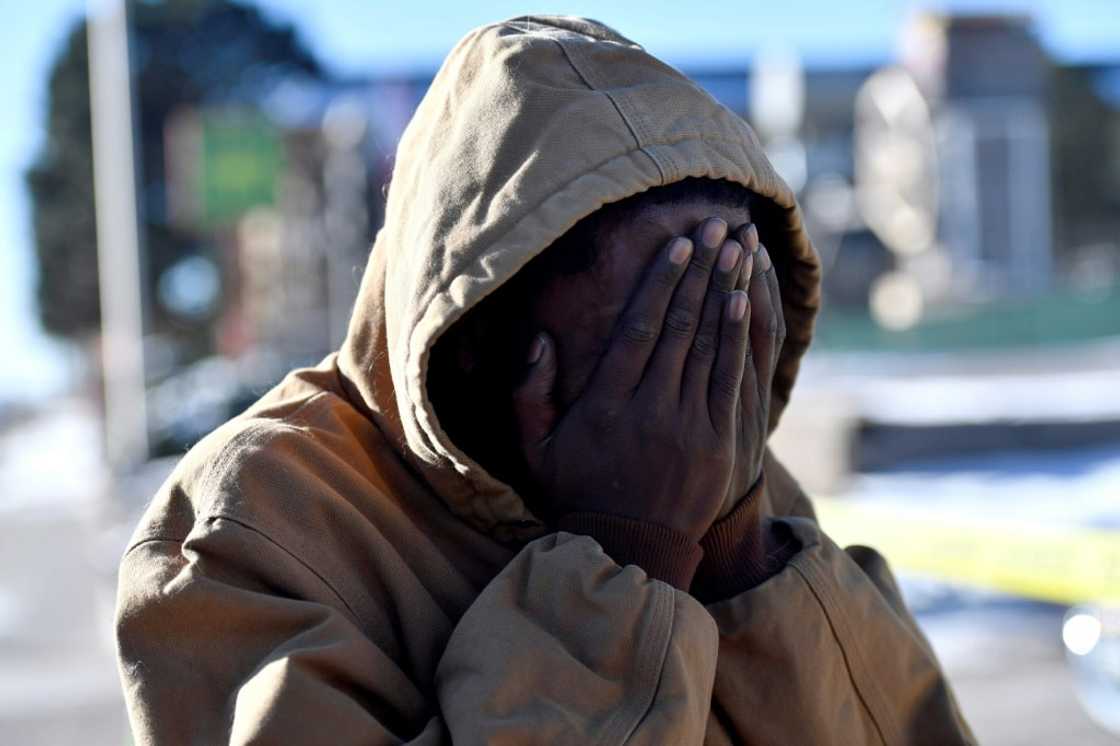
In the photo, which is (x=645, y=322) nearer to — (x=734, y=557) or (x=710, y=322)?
(x=710, y=322)

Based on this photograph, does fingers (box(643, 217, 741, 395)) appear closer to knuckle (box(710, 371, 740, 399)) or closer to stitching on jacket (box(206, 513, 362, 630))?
knuckle (box(710, 371, 740, 399))

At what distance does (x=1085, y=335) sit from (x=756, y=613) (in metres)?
29.5

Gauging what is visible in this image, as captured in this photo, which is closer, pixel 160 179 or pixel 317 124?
pixel 160 179

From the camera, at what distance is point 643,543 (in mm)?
1568

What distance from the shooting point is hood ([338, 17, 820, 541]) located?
5.20 ft

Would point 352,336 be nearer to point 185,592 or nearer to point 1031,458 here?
point 185,592

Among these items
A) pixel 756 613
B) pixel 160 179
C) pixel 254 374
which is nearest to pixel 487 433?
pixel 756 613

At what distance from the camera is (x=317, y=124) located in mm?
53844

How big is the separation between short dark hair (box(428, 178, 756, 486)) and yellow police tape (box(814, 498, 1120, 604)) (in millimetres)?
4324

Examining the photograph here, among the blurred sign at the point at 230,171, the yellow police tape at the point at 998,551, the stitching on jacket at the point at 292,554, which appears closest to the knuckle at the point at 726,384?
the stitching on jacket at the point at 292,554

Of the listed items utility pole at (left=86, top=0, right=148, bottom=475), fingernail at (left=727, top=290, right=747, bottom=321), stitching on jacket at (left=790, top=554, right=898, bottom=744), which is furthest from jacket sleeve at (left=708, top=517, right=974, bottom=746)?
utility pole at (left=86, top=0, right=148, bottom=475)

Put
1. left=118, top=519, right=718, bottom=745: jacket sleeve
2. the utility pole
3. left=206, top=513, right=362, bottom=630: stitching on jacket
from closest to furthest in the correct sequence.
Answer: left=118, top=519, right=718, bottom=745: jacket sleeve → left=206, top=513, right=362, bottom=630: stitching on jacket → the utility pole

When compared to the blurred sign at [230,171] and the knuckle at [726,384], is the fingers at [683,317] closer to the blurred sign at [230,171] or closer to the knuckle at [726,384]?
the knuckle at [726,384]

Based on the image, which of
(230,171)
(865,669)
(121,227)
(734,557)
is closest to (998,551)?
(865,669)
